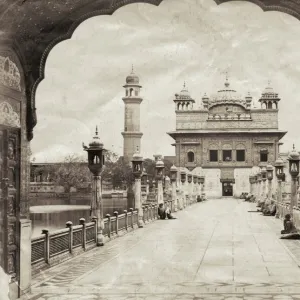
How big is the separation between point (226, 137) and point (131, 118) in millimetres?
12287

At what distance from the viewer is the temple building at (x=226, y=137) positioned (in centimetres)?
7244

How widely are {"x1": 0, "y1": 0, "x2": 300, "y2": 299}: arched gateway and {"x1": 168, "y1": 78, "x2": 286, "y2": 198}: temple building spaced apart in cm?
6342

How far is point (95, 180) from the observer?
1513cm

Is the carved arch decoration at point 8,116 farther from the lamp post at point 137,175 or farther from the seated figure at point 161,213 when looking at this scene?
the seated figure at point 161,213

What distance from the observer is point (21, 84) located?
8133mm

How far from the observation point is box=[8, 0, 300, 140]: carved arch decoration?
7316 mm

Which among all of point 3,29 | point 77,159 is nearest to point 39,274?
point 3,29

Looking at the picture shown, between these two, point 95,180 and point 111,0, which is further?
point 95,180

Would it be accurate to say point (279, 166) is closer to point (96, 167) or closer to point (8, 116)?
point (96, 167)

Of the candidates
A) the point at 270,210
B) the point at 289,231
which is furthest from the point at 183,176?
the point at 289,231

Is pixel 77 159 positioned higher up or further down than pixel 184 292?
higher up

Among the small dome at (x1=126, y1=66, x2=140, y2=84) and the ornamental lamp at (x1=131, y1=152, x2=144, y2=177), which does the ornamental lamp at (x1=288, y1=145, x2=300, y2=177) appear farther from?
the small dome at (x1=126, y1=66, x2=140, y2=84)

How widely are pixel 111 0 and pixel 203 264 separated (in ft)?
17.8

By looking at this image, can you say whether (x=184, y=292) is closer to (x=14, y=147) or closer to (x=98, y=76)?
(x=14, y=147)
